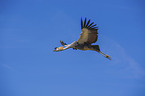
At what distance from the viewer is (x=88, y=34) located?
20812 millimetres

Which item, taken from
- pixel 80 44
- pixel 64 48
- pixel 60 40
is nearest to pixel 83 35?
pixel 80 44

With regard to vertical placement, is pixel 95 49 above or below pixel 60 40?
below

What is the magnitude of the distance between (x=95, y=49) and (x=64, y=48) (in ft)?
9.64

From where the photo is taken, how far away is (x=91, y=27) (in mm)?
20328

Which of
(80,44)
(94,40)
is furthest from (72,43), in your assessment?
(94,40)

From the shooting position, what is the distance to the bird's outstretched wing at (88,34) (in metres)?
20.3

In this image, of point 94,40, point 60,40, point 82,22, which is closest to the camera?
point 82,22

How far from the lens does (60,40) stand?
24.4m

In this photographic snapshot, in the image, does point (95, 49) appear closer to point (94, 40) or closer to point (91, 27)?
point (94, 40)

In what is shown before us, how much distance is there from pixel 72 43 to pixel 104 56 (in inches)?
128

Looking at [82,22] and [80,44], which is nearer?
[82,22]

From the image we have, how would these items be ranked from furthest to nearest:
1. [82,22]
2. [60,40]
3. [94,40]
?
[60,40] < [94,40] < [82,22]

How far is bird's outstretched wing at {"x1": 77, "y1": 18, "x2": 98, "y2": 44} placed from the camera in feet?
66.5

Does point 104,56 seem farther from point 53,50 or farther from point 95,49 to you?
point 53,50
